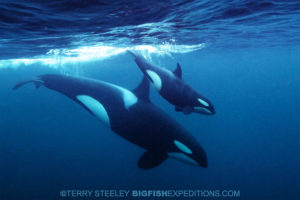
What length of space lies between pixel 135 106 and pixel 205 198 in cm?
1947

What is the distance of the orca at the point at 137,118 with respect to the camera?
6.39 metres

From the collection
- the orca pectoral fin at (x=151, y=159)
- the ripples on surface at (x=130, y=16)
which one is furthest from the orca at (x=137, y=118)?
the ripples on surface at (x=130, y=16)

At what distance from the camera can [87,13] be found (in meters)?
8.54

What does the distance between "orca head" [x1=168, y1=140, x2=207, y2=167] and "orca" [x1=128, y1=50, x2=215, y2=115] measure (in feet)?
3.32

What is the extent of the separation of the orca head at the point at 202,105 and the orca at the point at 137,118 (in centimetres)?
70

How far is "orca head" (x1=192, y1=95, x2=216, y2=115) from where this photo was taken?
6.52 metres

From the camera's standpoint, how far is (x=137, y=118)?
20.8ft

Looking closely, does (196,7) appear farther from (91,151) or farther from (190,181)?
(91,151)

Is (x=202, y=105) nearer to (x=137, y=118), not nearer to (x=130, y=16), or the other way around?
(x=137, y=118)

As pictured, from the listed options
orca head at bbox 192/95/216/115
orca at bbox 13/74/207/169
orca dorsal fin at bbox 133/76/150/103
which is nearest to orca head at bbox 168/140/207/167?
orca at bbox 13/74/207/169

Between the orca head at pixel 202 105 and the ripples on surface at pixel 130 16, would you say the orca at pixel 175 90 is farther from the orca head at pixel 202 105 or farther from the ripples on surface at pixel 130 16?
the ripples on surface at pixel 130 16

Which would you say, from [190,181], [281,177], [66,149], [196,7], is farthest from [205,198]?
[66,149]

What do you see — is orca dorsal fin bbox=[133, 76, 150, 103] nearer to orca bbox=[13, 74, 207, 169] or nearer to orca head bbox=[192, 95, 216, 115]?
orca bbox=[13, 74, 207, 169]

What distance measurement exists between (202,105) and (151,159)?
83.3 inches
